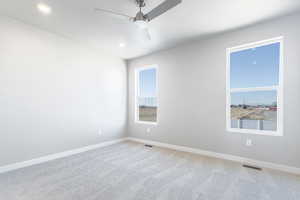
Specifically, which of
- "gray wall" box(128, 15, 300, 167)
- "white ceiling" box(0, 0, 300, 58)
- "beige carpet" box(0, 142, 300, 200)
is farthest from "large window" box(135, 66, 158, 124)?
"beige carpet" box(0, 142, 300, 200)

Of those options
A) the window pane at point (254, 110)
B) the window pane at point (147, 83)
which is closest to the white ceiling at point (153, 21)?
the window pane at point (147, 83)

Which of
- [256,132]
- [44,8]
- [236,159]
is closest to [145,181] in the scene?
[236,159]

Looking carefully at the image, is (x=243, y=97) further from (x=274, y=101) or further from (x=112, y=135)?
(x=112, y=135)

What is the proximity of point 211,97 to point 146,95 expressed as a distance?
2043 millimetres

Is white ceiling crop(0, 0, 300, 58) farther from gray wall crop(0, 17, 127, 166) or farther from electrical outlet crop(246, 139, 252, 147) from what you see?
electrical outlet crop(246, 139, 252, 147)

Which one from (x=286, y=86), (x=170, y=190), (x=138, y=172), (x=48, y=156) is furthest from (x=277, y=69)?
(x=48, y=156)

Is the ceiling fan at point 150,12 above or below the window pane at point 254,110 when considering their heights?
above

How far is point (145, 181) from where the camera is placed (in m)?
2.31

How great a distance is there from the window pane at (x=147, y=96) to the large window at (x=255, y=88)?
2082mm

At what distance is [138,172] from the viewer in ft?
8.54

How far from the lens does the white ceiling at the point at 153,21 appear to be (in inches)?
89.2

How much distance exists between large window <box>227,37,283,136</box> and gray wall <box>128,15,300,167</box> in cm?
12

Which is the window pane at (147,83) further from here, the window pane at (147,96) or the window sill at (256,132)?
the window sill at (256,132)

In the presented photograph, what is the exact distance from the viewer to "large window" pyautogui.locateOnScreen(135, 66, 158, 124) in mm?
4555
